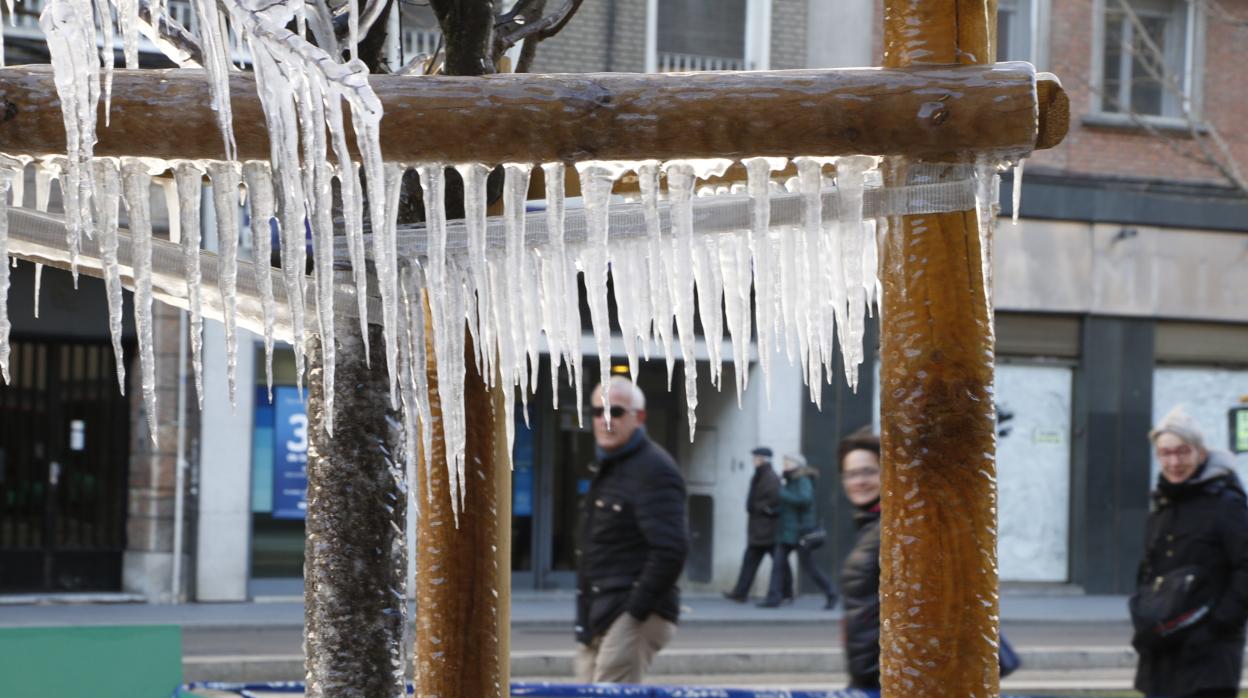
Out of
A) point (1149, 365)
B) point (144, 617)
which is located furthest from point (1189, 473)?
point (1149, 365)

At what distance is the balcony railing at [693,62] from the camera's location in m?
17.0

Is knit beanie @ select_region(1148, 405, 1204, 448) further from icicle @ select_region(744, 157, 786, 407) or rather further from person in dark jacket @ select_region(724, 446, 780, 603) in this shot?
person in dark jacket @ select_region(724, 446, 780, 603)

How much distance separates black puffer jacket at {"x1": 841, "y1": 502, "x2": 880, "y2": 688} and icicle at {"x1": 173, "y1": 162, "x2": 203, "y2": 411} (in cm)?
294

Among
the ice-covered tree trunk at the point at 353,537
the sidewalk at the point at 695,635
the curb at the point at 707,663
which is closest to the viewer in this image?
the ice-covered tree trunk at the point at 353,537

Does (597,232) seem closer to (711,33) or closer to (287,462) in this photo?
(287,462)

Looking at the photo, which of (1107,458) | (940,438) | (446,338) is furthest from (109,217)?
(1107,458)

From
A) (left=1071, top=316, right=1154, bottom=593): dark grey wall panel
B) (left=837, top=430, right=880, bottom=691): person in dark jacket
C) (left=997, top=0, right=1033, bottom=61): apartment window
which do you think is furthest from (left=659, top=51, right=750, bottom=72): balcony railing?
(left=837, top=430, right=880, bottom=691): person in dark jacket

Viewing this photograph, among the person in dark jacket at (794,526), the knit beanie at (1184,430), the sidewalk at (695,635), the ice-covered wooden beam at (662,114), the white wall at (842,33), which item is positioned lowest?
the sidewalk at (695,635)

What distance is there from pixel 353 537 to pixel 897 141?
4.05ft

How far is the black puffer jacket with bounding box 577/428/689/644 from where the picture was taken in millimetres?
6039

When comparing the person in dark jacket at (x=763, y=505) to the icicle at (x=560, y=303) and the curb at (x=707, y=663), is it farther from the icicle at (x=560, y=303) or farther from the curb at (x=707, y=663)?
the icicle at (x=560, y=303)

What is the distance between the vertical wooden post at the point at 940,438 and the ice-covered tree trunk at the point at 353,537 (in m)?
0.93

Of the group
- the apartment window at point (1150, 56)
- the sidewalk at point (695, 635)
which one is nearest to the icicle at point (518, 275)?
the sidewalk at point (695, 635)

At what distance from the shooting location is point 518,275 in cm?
236
